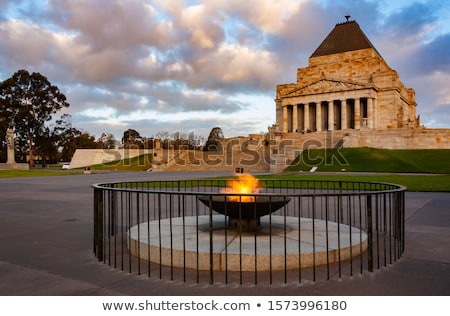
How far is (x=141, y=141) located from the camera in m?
133

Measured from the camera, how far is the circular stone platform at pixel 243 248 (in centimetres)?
602

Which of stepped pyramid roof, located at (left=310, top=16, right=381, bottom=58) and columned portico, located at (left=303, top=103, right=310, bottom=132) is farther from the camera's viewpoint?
stepped pyramid roof, located at (left=310, top=16, right=381, bottom=58)

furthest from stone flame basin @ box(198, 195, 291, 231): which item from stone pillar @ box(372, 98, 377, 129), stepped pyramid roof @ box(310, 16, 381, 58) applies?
stepped pyramid roof @ box(310, 16, 381, 58)

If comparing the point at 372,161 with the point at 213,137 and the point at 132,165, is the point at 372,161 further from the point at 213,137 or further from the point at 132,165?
the point at 213,137

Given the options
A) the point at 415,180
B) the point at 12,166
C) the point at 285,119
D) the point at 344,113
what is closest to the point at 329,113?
the point at 344,113

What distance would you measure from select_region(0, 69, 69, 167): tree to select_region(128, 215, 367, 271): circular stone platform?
264 feet

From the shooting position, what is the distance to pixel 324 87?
72250mm

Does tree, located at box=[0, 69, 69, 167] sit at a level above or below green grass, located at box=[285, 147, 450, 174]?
above

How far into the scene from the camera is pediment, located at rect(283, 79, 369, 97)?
69375 millimetres

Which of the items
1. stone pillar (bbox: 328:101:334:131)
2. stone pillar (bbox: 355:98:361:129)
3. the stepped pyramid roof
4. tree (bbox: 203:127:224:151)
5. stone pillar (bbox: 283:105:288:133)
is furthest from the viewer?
tree (bbox: 203:127:224:151)

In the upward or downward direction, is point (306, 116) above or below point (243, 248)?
above

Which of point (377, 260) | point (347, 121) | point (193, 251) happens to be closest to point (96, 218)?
point (193, 251)

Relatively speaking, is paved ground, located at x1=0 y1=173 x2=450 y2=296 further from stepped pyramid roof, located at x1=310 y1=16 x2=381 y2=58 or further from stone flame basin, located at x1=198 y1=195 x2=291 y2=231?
stepped pyramid roof, located at x1=310 y1=16 x2=381 y2=58

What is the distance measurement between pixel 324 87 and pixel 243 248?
70.2 meters
